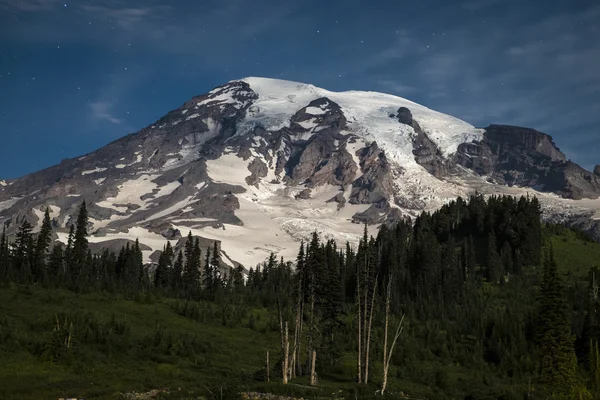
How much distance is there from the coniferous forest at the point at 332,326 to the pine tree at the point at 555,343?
148mm

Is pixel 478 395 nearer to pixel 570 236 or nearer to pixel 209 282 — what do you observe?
pixel 209 282

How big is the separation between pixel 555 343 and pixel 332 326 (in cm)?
2413

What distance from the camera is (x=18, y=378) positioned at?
41.3 m

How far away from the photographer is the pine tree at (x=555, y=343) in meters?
63.3

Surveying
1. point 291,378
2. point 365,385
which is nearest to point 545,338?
point 365,385

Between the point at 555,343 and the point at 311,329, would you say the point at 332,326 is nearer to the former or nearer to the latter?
the point at 311,329

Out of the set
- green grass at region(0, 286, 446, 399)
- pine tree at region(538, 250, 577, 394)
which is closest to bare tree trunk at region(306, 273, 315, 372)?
green grass at region(0, 286, 446, 399)

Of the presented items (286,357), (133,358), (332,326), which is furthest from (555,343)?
(133,358)

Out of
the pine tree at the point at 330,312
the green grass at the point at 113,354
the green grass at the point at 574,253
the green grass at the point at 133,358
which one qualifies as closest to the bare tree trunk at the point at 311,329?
the green grass at the point at 133,358

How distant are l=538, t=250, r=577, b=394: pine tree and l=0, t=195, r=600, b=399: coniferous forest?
0.15 metres

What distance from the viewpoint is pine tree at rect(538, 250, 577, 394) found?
6328 centimetres

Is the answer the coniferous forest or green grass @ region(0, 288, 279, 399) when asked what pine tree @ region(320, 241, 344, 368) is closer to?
the coniferous forest

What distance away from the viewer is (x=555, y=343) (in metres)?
65.4

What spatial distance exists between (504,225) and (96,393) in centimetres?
12544
